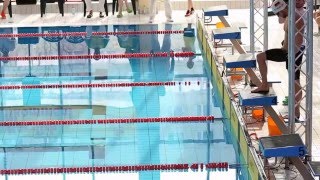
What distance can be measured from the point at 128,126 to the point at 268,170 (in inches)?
99.9

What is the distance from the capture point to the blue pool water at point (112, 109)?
327 inches

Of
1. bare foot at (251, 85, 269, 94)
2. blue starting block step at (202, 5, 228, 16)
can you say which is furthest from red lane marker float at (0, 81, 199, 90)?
bare foot at (251, 85, 269, 94)

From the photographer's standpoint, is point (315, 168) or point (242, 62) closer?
point (315, 168)

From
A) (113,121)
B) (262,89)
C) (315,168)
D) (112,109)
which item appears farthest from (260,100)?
(112,109)

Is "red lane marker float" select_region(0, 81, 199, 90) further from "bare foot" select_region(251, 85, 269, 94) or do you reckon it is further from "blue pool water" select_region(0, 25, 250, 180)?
"bare foot" select_region(251, 85, 269, 94)

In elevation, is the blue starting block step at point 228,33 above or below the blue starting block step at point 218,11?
below

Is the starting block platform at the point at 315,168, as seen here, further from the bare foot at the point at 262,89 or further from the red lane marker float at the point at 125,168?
the bare foot at the point at 262,89

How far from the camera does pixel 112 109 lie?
10.0 meters

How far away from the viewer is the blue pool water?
8305 millimetres

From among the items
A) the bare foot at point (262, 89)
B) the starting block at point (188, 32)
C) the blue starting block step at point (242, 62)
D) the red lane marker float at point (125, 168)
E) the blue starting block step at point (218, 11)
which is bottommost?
the red lane marker float at point (125, 168)

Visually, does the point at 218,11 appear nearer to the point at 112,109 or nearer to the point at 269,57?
the point at 112,109

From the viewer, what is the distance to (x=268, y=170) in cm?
713

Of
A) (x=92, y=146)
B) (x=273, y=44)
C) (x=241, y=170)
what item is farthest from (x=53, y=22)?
(x=241, y=170)

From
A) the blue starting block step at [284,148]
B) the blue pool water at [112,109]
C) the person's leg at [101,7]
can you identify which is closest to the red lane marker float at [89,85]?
the blue pool water at [112,109]
